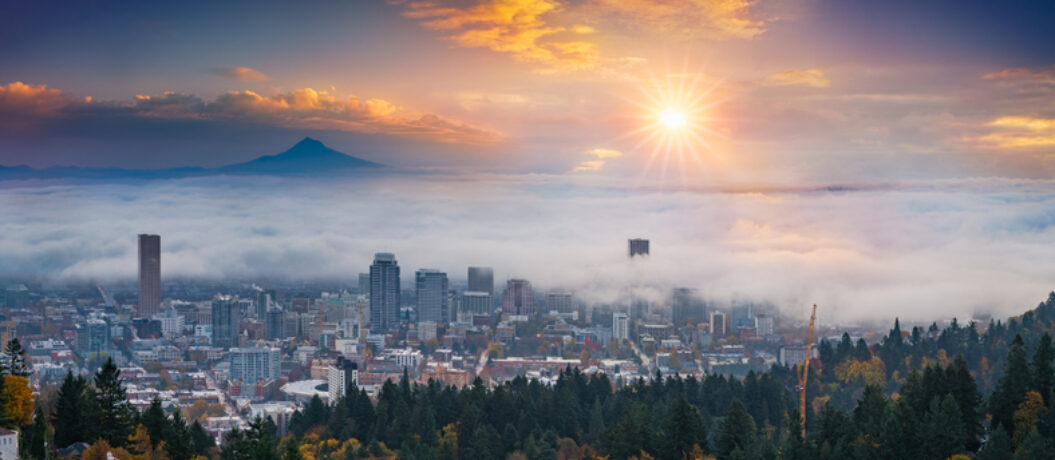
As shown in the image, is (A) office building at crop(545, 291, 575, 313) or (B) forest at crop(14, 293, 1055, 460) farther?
(A) office building at crop(545, 291, 575, 313)

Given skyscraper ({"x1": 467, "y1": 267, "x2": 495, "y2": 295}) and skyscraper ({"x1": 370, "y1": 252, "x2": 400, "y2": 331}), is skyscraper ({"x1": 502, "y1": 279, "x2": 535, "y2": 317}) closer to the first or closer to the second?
skyscraper ({"x1": 467, "y1": 267, "x2": 495, "y2": 295})

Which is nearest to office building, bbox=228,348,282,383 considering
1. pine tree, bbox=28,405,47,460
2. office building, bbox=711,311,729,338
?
office building, bbox=711,311,729,338

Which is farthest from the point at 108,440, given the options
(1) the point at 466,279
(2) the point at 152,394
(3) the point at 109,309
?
(1) the point at 466,279

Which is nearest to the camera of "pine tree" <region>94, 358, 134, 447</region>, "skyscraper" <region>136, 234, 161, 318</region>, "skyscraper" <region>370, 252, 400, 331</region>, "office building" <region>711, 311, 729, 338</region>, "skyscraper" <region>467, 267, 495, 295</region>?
"pine tree" <region>94, 358, 134, 447</region>

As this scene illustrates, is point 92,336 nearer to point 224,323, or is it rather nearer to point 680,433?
point 224,323

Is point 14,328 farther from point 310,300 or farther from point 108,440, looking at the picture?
point 108,440

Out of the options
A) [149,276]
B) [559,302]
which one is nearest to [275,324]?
[149,276]

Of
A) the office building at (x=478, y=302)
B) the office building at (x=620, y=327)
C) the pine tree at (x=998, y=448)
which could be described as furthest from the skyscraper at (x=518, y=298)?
the pine tree at (x=998, y=448)

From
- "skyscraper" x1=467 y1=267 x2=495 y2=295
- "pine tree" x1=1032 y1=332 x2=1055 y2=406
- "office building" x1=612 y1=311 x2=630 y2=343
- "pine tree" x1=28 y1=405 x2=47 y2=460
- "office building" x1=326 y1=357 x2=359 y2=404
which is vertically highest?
"skyscraper" x1=467 y1=267 x2=495 y2=295

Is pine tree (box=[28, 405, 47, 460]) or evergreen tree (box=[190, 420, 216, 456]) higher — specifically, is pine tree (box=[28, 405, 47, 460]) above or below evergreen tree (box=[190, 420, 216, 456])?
above
